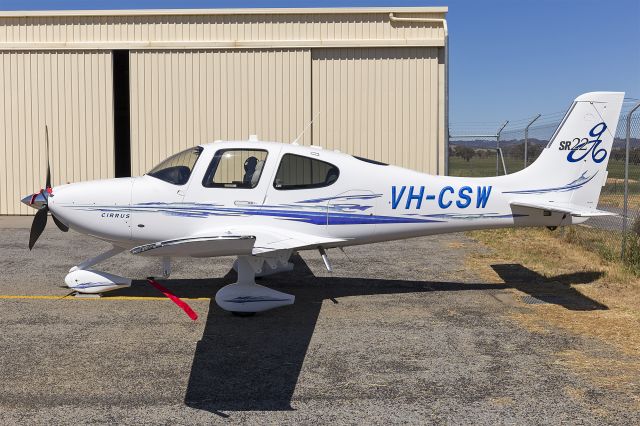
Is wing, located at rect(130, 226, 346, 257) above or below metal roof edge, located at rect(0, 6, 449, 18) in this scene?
below

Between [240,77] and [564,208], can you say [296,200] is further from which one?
[240,77]

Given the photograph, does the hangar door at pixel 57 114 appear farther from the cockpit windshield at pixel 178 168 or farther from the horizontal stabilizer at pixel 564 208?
the horizontal stabilizer at pixel 564 208

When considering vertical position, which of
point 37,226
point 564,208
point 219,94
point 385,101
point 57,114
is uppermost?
point 219,94

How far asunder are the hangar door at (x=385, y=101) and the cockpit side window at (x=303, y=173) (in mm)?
10508

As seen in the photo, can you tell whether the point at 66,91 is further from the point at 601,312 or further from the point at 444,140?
the point at 601,312

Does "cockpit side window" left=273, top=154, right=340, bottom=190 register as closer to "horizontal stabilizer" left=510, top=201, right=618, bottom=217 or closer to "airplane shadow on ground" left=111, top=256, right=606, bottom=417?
"airplane shadow on ground" left=111, top=256, right=606, bottom=417

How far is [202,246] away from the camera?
7.25m

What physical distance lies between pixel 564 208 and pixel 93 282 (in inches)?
258

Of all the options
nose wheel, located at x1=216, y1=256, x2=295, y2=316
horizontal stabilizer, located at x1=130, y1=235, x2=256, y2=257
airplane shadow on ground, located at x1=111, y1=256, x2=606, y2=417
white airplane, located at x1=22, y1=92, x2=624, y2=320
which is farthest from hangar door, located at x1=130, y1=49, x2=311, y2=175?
horizontal stabilizer, located at x1=130, y1=235, x2=256, y2=257

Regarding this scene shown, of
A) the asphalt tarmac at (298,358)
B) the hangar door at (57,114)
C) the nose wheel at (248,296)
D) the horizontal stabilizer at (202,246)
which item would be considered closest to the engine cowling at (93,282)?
the asphalt tarmac at (298,358)

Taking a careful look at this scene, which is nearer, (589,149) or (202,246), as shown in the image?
(202,246)

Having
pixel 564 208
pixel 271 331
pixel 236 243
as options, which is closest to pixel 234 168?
pixel 236 243

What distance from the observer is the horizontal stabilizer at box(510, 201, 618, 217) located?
26.8 ft

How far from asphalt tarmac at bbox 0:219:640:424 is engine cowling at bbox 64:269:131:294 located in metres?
0.19
